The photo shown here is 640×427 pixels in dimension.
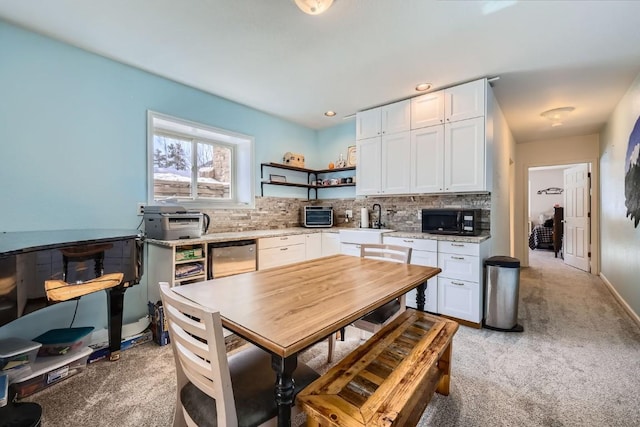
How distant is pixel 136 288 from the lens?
269 centimetres

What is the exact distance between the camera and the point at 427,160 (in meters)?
3.23

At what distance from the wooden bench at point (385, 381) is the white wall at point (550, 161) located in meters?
4.98

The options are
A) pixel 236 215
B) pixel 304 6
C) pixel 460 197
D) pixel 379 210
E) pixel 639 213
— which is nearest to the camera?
pixel 304 6

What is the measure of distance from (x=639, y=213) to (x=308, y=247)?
11.4 ft

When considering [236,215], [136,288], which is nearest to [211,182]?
[236,215]

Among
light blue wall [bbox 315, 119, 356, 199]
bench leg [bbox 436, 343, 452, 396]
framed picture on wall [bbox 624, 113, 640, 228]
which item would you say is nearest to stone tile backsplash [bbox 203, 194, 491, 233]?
light blue wall [bbox 315, 119, 356, 199]

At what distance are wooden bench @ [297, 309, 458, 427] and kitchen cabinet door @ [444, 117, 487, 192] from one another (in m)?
1.80

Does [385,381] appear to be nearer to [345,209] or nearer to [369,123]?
[369,123]

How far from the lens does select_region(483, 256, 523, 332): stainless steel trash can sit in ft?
8.70

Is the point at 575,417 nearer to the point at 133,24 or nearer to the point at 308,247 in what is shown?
the point at 308,247

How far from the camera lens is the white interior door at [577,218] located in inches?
201

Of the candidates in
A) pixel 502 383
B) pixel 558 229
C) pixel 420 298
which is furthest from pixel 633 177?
pixel 558 229

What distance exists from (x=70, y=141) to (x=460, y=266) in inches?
151

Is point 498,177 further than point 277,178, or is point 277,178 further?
point 277,178
